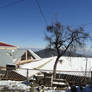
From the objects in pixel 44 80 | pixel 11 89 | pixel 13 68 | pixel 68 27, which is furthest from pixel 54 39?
pixel 11 89

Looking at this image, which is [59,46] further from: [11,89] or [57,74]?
[11,89]

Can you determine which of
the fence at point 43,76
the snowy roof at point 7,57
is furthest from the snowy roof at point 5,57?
the fence at point 43,76

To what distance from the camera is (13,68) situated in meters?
7.92

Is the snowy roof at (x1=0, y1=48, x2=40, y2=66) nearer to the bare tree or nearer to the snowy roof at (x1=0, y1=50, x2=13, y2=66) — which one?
the snowy roof at (x1=0, y1=50, x2=13, y2=66)

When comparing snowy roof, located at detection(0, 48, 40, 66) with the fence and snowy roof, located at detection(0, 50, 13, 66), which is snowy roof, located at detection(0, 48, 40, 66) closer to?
snowy roof, located at detection(0, 50, 13, 66)

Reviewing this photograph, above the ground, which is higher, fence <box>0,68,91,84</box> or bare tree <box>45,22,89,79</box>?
bare tree <box>45,22,89,79</box>

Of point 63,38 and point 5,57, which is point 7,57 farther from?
point 63,38

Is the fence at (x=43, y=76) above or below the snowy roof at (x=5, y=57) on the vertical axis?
below

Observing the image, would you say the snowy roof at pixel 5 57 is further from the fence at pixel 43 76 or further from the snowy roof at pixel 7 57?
the fence at pixel 43 76

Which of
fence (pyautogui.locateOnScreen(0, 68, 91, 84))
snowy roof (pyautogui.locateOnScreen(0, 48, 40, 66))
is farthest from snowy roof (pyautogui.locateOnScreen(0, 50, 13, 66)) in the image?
fence (pyautogui.locateOnScreen(0, 68, 91, 84))

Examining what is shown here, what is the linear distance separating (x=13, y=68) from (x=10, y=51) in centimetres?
411

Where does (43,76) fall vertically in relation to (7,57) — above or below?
below

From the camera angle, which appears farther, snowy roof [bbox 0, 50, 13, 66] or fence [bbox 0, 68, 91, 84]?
snowy roof [bbox 0, 50, 13, 66]

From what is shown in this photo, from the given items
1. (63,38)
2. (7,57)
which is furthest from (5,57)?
(63,38)
